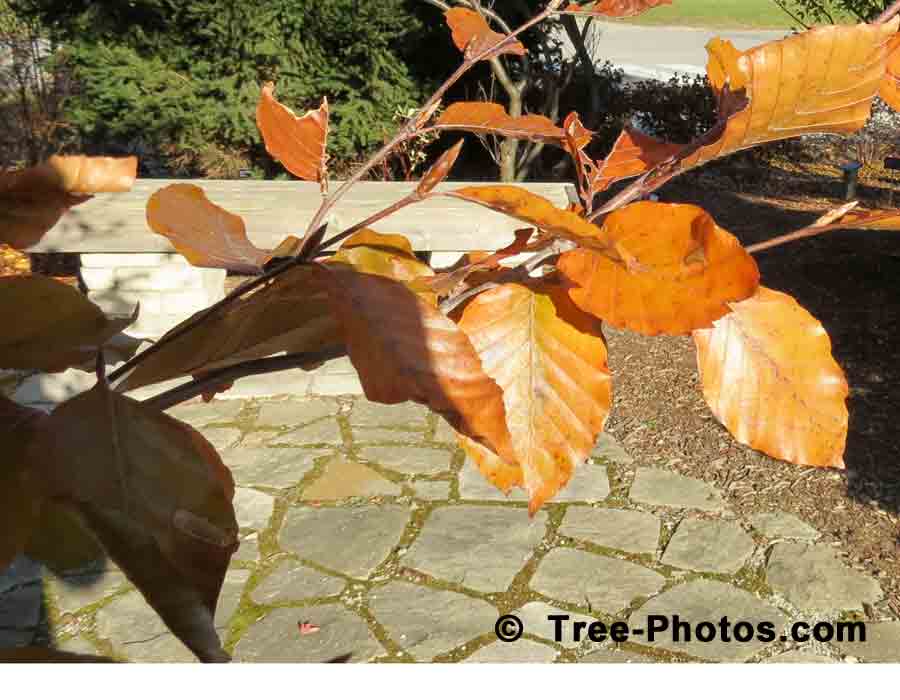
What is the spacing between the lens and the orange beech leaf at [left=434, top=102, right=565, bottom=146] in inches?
14.8

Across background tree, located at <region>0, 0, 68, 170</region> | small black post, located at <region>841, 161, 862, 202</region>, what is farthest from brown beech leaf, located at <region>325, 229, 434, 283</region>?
small black post, located at <region>841, 161, 862, 202</region>

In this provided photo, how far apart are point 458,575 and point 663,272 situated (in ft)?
8.68

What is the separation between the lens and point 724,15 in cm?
1994

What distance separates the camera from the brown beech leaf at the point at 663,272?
27 cm

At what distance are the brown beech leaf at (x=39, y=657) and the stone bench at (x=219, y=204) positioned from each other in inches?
99.6

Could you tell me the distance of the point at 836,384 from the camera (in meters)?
0.33

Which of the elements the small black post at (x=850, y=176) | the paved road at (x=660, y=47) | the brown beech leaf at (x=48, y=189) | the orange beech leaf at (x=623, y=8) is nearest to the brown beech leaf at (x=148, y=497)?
the brown beech leaf at (x=48, y=189)

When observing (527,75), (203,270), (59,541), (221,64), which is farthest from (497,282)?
(221,64)

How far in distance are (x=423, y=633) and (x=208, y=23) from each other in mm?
4420

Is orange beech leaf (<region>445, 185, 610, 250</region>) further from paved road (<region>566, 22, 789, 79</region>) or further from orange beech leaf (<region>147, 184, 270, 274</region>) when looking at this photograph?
paved road (<region>566, 22, 789, 79</region>)

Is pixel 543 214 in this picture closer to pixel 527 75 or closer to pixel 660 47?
pixel 527 75

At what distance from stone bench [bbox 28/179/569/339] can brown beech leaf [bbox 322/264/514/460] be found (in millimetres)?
2553

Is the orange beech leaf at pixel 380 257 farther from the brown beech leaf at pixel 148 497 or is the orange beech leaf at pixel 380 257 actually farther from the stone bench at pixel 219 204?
the stone bench at pixel 219 204

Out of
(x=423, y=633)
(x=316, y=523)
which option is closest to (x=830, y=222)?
(x=423, y=633)
